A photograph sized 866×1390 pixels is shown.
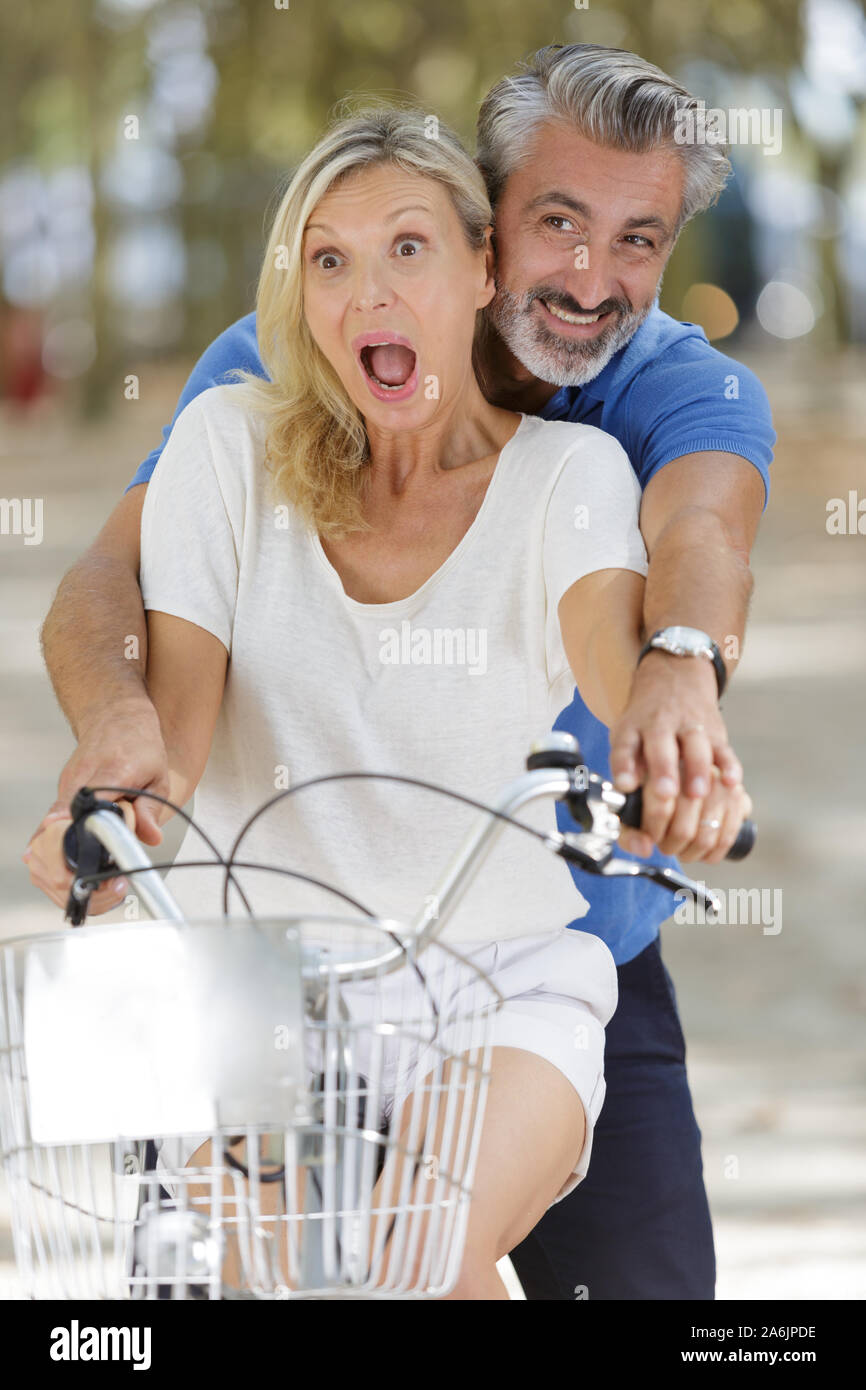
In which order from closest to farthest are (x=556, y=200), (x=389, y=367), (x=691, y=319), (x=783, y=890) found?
(x=389, y=367) < (x=556, y=200) < (x=783, y=890) < (x=691, y=319)

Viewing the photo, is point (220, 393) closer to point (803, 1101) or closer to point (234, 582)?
point (234, 582)

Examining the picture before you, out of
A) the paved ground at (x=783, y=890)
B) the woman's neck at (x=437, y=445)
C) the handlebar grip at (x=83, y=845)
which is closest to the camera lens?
the handlebar grip at (x=83, y=845)

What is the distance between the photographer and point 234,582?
2.52m

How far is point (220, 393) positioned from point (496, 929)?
0.90 m

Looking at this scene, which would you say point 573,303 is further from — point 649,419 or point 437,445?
point 437,445

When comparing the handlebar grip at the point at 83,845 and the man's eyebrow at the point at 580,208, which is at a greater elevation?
the man's eyebrow at the point at 580,208

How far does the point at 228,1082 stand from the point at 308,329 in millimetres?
1289

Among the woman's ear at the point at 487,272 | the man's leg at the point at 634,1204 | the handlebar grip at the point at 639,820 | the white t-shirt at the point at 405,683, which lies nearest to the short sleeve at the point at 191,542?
the white t-shirt at the point at 405,683

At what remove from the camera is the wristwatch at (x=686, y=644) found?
6.81ft

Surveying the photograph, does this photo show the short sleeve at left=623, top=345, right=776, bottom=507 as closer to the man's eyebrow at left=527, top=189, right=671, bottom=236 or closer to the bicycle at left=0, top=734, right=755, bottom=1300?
the man's eyebrow at left=527, top=189, right=671, bottom=236

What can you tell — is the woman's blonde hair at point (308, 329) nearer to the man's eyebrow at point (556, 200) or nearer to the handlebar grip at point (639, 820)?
the man's eyebrow at point (556, 200)

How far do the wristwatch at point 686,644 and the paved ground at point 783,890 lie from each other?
2370mm

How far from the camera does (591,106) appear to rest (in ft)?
9.30

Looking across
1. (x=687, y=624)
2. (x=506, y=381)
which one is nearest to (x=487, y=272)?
(x=506, y=381)
